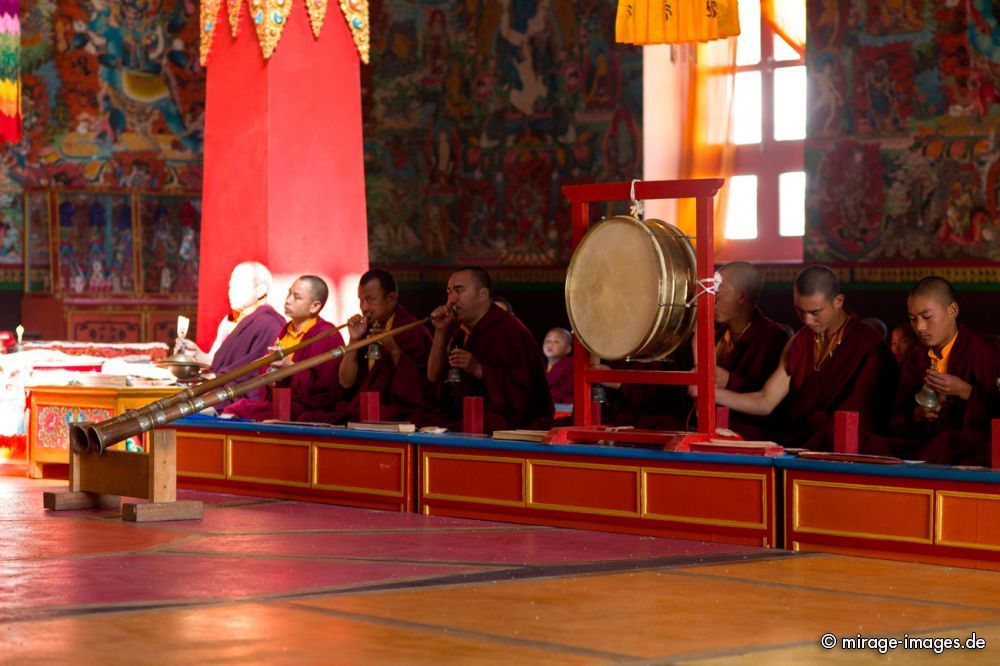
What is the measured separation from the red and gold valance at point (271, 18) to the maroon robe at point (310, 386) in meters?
2.05

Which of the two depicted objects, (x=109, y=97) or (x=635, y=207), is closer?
(x=635, y=207)

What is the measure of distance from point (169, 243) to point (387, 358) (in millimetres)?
8788

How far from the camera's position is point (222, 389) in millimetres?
8102

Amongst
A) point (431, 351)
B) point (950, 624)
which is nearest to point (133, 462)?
point (431, 351)

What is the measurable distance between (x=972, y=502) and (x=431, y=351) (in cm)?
317

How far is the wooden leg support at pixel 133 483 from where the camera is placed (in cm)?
748

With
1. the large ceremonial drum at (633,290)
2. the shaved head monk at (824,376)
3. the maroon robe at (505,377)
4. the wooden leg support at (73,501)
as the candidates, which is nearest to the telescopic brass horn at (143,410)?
the wooden leg support at (73,501)

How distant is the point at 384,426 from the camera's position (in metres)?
8.23

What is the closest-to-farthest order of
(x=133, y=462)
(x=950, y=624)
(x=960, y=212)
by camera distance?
(x=950, y=624)
(x=133, y=462)
(x=960, y=212)

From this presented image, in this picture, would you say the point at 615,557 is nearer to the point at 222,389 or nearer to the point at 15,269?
the point at 222,389

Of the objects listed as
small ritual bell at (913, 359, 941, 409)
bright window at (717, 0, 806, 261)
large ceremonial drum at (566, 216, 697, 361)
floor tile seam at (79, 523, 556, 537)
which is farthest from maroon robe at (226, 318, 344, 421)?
bright window at (717, 0, 806, 261)

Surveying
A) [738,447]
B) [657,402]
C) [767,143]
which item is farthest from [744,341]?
[767,143]

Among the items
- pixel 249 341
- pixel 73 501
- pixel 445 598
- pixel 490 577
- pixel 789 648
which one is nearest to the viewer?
pixel 789 648

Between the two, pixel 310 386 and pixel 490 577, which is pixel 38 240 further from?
pixel 490 577
